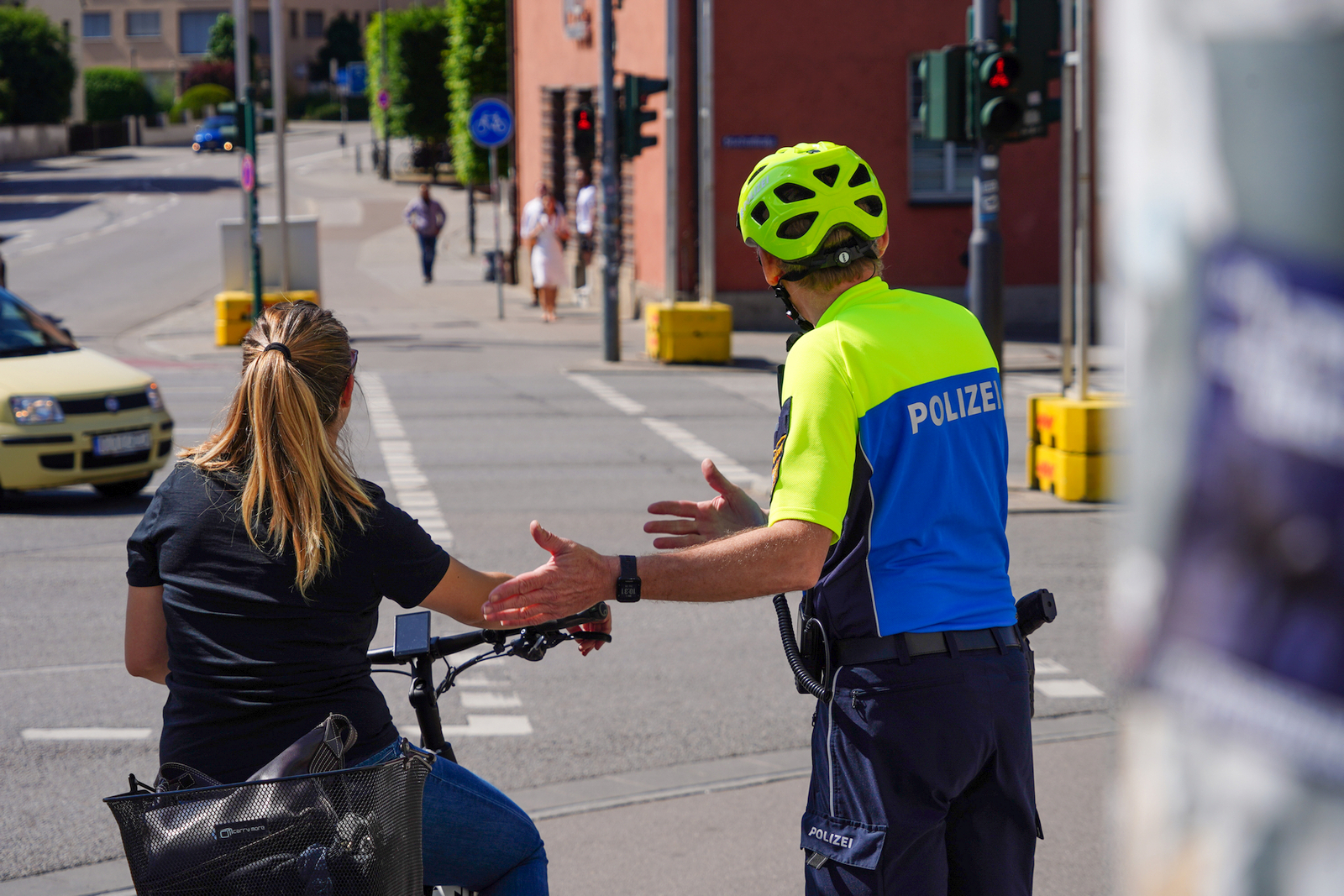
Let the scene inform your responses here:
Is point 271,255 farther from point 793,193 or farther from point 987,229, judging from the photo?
point 793,193

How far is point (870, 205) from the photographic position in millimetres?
2902

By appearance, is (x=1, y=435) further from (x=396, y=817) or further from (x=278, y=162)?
(x=278, y=162)

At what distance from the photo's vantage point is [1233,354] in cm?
86

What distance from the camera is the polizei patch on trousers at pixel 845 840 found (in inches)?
105

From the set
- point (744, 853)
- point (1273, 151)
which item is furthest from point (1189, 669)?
point (744, 853)

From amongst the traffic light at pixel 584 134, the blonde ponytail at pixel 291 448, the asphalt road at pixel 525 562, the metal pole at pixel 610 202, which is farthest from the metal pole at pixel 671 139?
the blonde ponytail at pixel 291 448

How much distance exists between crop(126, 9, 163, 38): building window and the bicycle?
11536 centimetres

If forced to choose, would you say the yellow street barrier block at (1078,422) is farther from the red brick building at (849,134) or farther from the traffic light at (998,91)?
the red brick building at (849,134)

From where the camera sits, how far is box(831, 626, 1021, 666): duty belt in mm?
2738

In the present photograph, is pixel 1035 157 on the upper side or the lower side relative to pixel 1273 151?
upper

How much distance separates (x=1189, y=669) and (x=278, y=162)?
21664 mm

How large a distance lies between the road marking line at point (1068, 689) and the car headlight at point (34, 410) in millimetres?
6941

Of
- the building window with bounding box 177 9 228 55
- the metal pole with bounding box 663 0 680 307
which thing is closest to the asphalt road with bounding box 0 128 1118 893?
the metal pole with bounding box 663 0 680 307

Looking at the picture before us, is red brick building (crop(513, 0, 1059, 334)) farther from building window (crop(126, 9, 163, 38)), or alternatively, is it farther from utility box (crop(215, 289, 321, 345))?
building window (crop(126, 9, 163, 38))
